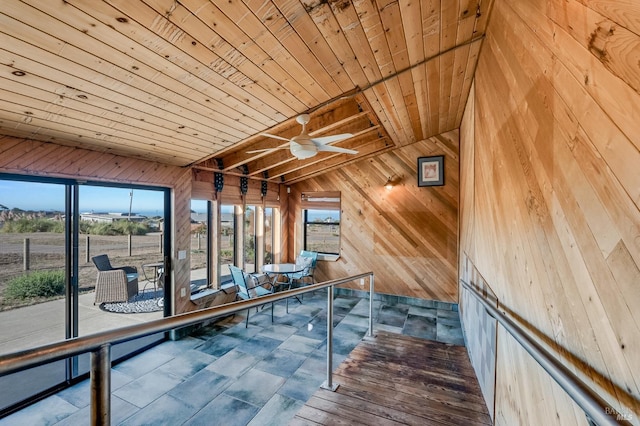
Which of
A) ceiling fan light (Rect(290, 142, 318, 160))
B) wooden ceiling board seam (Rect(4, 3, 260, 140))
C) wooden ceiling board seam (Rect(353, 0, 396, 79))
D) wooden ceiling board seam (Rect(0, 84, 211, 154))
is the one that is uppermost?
wooden ceiling board seam (Rect(353, 0, 396, 79))

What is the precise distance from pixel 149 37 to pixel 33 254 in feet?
9.49

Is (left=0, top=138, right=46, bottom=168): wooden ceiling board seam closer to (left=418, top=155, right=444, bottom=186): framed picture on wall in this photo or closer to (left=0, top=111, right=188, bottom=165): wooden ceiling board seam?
(left=0, top=111, right=188, bottom=165): wooden ceiling board seam

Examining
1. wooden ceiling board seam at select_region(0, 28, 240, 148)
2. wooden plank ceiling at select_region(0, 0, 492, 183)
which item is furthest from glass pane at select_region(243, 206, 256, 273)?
wooden ceiling board seam at select_region(0, 28, 240, 148)

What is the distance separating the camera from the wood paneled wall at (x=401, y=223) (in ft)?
17.2

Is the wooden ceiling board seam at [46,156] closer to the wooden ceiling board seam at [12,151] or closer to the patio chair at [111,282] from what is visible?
the wooden ceiling board seam at [12,151]

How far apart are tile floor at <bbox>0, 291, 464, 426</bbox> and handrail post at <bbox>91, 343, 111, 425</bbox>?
6.42 ft

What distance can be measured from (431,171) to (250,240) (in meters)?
4.19

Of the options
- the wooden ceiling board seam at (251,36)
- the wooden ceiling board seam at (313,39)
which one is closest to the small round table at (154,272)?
the wooden ceiling board seam at (251,36)

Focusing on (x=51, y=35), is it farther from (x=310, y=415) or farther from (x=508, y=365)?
(x=508, y=365)

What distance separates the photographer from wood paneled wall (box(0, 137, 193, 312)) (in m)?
2.53

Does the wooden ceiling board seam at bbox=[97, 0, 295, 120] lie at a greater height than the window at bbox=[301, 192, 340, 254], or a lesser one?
greater

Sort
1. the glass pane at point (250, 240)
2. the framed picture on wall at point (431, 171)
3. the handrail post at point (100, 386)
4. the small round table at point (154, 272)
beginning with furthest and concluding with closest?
the glass pane at point (250, 240) → the framed picture on wall at point (431, 171) → the small round table at point (154, 272) → the handrail post at point (100, 386)

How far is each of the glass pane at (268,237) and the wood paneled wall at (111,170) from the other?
8.02ft

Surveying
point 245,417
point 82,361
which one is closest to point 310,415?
point 245,417
